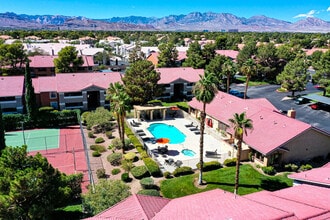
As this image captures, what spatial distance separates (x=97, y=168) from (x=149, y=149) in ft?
27.2

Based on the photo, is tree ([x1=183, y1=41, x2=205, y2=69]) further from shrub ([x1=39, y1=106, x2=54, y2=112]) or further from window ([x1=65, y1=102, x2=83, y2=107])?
shrub ([x1=39, y1=106, x2=54, y2=112])

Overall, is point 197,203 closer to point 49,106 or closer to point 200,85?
point 200,85

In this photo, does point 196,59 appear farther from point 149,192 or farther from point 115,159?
point 149,192

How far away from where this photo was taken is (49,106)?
58.8 meters

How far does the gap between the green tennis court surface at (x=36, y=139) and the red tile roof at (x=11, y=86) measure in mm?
8346

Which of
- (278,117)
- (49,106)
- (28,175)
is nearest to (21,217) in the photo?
(28,175)

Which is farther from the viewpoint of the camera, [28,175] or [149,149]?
[149,149]

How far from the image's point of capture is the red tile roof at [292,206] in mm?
18703

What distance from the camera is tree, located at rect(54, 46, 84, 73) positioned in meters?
76.5

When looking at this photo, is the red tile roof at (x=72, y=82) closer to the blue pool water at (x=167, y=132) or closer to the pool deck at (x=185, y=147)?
the pool deck at (x=185, y=147)

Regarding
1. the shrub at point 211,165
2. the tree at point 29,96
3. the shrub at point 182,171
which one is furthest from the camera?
the tree at point 29,96

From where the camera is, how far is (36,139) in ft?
156

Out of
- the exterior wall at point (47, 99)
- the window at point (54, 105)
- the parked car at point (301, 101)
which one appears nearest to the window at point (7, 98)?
the exterior wall at point (47, 99)

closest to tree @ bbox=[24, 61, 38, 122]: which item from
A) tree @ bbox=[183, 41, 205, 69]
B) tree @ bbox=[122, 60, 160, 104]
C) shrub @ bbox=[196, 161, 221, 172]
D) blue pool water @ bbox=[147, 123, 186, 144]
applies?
tree @ bbox=[122, 60, 160, 104]
